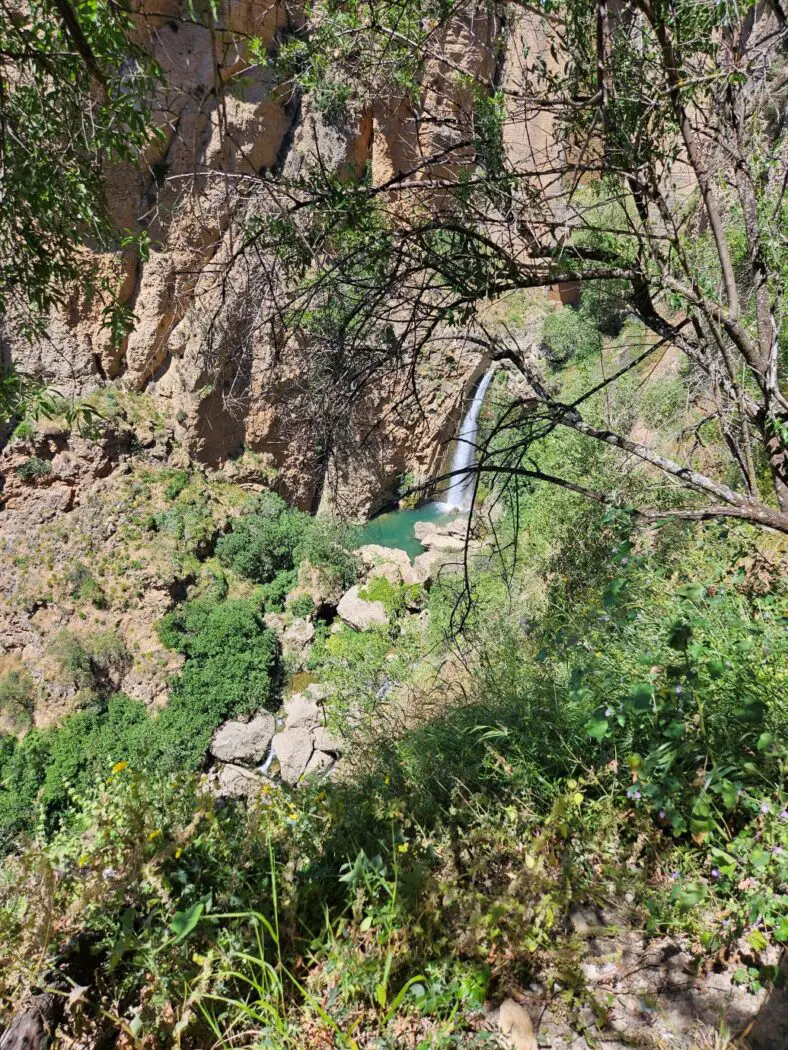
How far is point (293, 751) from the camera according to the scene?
9.09 m

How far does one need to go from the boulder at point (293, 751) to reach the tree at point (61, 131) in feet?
25.0

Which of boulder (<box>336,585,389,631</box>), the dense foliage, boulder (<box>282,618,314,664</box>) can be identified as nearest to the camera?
the dense foliage

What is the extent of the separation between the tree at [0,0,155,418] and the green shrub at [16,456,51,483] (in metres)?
11.6

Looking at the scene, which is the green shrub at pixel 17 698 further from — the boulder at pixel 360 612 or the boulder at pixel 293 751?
the boulder at pixel 360 612

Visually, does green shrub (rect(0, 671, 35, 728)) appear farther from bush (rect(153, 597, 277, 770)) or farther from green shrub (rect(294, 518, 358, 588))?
green shrub (rect(294, 518, 358, 588))

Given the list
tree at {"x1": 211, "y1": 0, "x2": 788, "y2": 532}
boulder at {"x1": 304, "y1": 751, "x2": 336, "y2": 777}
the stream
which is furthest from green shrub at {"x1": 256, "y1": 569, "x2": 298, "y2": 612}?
tree at {"x1": 211, "y1": 0, "x2": 788, "y2": 532}

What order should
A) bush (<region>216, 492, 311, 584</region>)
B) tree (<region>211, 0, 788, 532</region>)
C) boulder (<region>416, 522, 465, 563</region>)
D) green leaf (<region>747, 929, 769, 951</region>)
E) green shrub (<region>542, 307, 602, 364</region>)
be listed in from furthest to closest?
1. green shrub (<region>542, 307, 602, 364</region>)
2. boulder (<region>416, 522, 465, 563</region>)
3. bush (<region>216, 492, 311, 584</region>)
4. tree (<region>211, 0, 788, 532</region>)
5. green leaf (<region>747, 929, 769, 951</region>)

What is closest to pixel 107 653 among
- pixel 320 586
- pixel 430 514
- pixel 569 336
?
pixel 320 586

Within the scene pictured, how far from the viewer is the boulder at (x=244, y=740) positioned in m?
9.93

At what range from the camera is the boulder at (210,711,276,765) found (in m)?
9.93

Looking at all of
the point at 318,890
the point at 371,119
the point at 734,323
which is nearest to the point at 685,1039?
the point at 318,890

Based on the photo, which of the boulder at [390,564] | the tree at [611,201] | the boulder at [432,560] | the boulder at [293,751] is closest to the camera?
the tree at [611,201]

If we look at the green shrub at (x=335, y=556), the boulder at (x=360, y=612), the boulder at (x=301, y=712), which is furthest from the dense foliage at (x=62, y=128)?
the green shrub at (x=335, y=556)

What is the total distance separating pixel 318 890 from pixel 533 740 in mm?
1114
